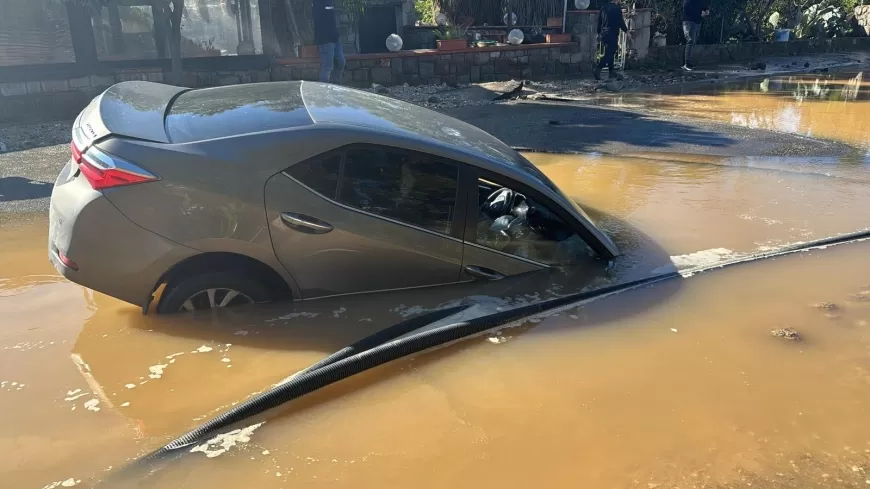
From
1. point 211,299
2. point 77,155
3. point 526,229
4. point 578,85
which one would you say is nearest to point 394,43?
point 578,85

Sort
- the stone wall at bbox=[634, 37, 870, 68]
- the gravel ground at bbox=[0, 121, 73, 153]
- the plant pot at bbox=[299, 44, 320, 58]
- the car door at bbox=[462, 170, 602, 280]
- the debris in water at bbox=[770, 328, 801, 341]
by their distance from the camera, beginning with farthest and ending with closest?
the stone wall at bbox=[634, 37, 870, 68] < the plant pot at bbox=[299, 44, 320, 58] < the gravel ground at bbox=[0, 121, 73, 153] < the car door at bbox=[462, 170, 602, 280] < the debris in water at bbox=[770, 328, 801, 341]

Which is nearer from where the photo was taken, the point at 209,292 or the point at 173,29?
the point at 209,292

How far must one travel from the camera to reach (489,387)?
347 cm

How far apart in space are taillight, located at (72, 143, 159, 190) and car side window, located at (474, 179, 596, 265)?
6.65ft

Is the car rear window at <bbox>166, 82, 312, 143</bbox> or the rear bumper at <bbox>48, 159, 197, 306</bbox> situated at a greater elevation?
the car rear window at <bbox>166, 82, 312, 143</bbox>

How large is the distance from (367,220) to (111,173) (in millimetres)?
1377

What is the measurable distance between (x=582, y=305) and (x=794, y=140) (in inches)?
260

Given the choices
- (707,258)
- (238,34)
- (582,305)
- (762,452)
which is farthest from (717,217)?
(238,34)

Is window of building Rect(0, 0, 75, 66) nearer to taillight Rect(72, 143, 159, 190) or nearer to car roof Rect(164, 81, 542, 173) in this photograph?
car roof Rect(164, 81, 542, 173)

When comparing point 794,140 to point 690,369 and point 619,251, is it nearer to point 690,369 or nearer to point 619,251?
point 619,251

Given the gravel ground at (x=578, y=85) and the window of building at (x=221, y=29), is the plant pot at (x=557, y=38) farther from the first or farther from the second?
the window of building at (x=221, y=29)

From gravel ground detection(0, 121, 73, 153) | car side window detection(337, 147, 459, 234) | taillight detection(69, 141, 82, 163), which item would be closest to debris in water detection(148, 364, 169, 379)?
taillight detection(69, 141, 82, 163)

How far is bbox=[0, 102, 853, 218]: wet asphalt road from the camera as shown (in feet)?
23.3

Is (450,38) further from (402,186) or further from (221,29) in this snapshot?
(402,186)
